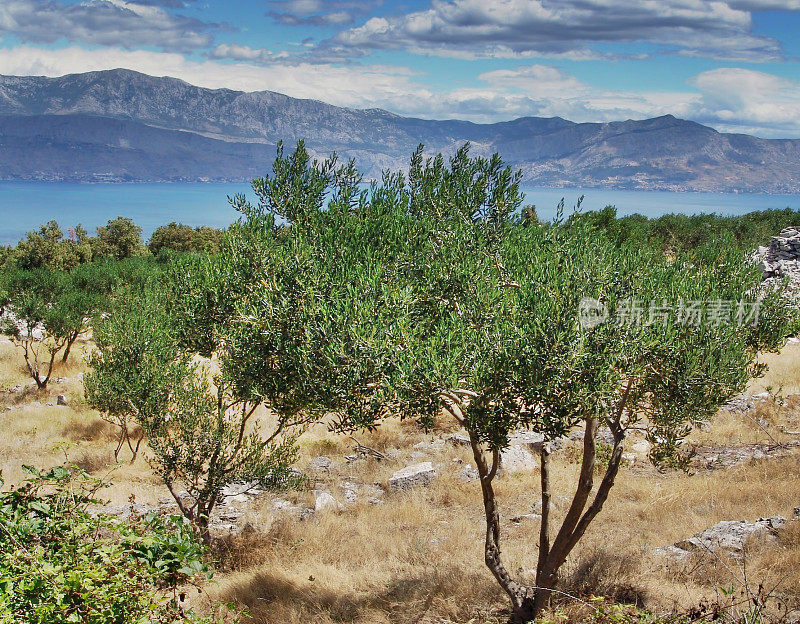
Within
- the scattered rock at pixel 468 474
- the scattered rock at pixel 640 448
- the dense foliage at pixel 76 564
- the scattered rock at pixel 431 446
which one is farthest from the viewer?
the scattered rock at pixel 431 446

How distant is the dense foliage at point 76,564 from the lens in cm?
554

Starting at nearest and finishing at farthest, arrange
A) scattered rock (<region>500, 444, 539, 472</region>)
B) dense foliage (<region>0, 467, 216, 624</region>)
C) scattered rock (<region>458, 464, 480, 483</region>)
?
dense foliage (<region>0, 467, 216, 624</region>)
scattered rock (<region>458, 464, 480, 483</region>)
scattered rock (<region>500, 444, 539, 472</region>)

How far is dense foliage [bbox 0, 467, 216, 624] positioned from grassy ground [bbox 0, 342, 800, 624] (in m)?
0.92

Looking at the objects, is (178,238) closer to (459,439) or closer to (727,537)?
(459,439)

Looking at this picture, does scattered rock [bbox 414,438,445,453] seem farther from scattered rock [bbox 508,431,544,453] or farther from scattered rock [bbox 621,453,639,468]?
scattered rock [bbox 621,453,639,468]

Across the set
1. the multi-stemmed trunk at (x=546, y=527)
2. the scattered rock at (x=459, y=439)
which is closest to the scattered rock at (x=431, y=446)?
the scattered rock at (x=459, y=439)

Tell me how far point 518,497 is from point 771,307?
11.0 metres

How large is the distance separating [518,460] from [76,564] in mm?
17936

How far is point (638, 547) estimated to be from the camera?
1442 cm

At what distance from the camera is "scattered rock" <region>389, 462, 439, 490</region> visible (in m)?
21.1

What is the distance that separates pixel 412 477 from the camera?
21.2m

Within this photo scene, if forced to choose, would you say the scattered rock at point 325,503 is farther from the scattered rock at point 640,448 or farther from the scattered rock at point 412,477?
the scattered rock at point 640,448

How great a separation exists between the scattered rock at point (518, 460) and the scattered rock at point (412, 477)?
2.55m

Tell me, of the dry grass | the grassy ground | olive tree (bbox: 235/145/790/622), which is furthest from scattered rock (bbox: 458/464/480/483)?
the dry grass
